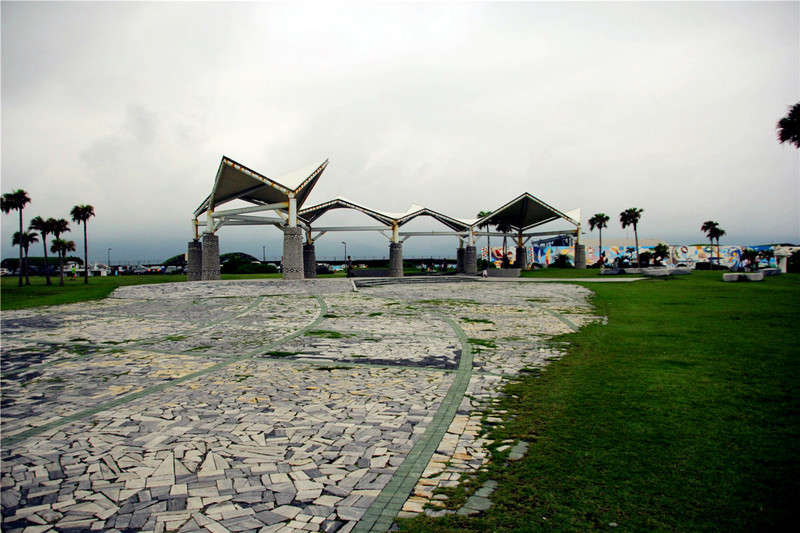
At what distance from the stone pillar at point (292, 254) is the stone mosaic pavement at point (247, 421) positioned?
518 inches

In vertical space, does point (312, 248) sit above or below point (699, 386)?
above

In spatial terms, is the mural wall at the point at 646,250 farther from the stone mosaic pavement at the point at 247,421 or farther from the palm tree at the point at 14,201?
the stone mosaic pavement at the point at 247,421

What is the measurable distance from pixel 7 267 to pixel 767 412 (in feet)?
415

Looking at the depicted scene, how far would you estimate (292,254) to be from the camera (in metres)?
24.7

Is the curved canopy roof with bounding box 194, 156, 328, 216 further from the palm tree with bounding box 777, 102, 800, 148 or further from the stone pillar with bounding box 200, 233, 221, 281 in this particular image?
the palm tree with bounding box 777, 102, 800, 148

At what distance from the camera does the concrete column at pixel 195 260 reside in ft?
99.5

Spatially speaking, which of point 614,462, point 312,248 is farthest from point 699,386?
point 312,248

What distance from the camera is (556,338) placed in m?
9.65

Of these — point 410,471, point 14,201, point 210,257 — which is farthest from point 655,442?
point 14,201

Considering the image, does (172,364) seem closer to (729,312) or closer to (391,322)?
(391,322)

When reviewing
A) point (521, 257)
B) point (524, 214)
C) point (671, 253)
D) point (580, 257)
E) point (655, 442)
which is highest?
point (524, 214)

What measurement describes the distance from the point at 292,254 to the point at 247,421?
67.6 feet

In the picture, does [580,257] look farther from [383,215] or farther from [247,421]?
[247,421]

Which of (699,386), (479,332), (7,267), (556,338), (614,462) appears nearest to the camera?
(614,462)
